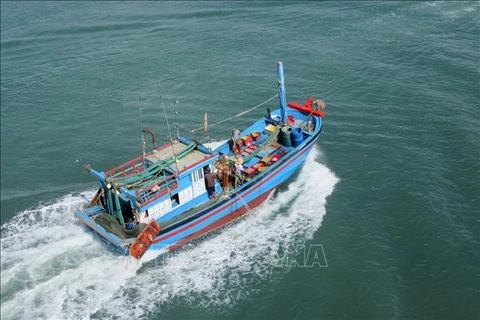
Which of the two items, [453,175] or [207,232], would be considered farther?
[453,175]

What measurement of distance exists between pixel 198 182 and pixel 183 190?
0.91 m

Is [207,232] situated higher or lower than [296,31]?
lower

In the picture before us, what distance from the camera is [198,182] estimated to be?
81.8ft

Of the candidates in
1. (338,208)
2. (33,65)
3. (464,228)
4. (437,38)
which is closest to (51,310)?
(338,208)

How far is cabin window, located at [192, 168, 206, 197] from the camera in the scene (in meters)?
24.5

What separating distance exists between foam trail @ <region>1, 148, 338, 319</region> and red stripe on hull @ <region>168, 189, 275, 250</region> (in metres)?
0.37

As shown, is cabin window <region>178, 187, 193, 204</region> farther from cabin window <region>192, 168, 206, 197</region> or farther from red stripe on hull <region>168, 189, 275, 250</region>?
red stripe on hull <region>168, 189, 275, 250</region>

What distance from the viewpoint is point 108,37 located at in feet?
167

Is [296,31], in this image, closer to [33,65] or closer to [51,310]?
[33,65]

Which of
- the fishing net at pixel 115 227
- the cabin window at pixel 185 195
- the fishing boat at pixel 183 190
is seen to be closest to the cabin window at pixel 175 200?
the fishing boat at pixel 183 190

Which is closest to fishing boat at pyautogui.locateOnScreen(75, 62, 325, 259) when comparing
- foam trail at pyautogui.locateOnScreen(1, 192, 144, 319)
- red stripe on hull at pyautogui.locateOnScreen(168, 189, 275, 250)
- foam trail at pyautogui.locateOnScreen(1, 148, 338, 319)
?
red stripe on hull at pyautogui.locateOnScreen(168, 189, 275, 250)

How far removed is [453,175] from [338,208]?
7274 mm

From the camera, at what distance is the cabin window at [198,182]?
24547 mm

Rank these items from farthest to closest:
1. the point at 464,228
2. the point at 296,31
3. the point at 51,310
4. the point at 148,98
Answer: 1. the point at 296,31
2. the point at 148,98
3. the point at 464,228
4. the point at 51,310
